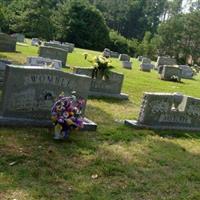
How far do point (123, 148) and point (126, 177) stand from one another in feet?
5.27

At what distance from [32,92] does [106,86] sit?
19.2ft

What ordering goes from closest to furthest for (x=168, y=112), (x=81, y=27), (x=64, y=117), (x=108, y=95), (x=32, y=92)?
(x=64, y=117) < (x=32, y=92) < (x=168, y=112) < (x=108, y=95) < (x=81, y=27)

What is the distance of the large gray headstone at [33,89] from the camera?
871 cm

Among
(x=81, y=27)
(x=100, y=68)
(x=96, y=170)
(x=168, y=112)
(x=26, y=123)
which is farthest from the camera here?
(x=81, y=27)

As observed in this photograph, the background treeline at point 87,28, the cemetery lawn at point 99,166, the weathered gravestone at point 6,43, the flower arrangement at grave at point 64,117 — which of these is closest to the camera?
the cemetery lawn at point 99,166

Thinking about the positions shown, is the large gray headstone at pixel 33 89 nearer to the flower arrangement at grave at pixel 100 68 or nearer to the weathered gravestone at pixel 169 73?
the flower arrangement at grave at pixel 100 68

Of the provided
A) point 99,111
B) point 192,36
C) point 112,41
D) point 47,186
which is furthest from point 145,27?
point 47,186

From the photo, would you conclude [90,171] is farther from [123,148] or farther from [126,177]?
[123,148]

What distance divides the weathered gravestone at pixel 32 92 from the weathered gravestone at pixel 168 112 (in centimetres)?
174

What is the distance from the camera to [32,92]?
9062mm

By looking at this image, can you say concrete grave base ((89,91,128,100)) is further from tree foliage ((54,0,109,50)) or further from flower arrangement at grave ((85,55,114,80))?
tree foliage ((54,0,109,50))

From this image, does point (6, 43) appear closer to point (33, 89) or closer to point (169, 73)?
point (169, 73)

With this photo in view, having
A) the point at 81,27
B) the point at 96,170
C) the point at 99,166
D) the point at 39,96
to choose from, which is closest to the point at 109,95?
the point at 39,96

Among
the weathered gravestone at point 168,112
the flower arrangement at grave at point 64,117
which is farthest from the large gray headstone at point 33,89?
the weathered gravestone at point 168,112
